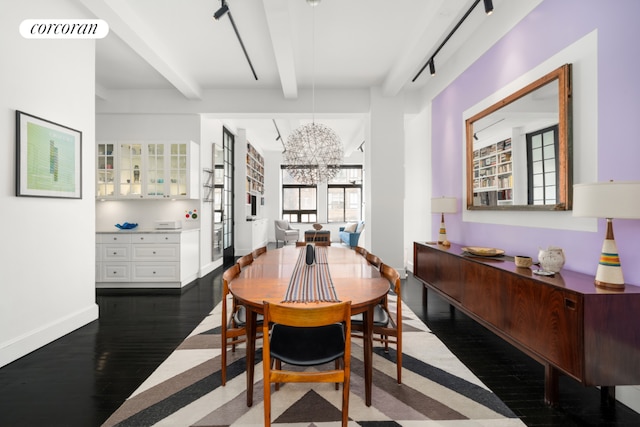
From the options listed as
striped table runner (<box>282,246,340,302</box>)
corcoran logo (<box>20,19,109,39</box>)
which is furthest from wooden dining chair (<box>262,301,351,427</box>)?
corcoran logo (<box>20,19,109,39</box>)

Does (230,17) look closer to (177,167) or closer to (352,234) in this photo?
(177,167)

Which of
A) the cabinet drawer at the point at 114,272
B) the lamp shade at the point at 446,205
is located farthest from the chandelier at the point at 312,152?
the cabinet drawer at the point at 114,272

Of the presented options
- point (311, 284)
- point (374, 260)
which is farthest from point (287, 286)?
point (374, 260)

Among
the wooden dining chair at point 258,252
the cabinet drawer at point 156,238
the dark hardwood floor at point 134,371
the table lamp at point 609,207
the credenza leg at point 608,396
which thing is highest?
the table lamp at point 609,207

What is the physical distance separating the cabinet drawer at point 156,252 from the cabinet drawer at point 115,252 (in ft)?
0.37

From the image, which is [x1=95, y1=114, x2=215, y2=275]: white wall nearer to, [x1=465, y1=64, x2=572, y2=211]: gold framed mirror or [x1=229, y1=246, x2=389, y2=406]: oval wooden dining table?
[x1=229, y1=246, x2=389, y2=406]: oval wooden dining table

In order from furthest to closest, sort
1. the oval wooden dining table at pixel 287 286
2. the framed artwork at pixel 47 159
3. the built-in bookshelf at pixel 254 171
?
the built-in bookshelf at pixel 254 171 → the framed artwork at pixel 47 159 → the oval wooden dining table at pixel 287 286

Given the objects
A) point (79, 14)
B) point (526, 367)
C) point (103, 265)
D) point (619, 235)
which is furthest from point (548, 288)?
point (103, 265)

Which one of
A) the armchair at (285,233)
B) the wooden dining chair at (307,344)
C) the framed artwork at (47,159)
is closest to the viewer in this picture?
the wooden dining chair at (307,344)

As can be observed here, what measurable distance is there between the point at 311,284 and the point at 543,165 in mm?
2232

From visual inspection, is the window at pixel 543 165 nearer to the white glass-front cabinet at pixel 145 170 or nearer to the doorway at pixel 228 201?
the white glass-front cabinet at pixel 145 170

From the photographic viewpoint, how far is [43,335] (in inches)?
109

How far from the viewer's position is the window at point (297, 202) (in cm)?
1162

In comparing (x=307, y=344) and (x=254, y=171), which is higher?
(x=254, y=171)
